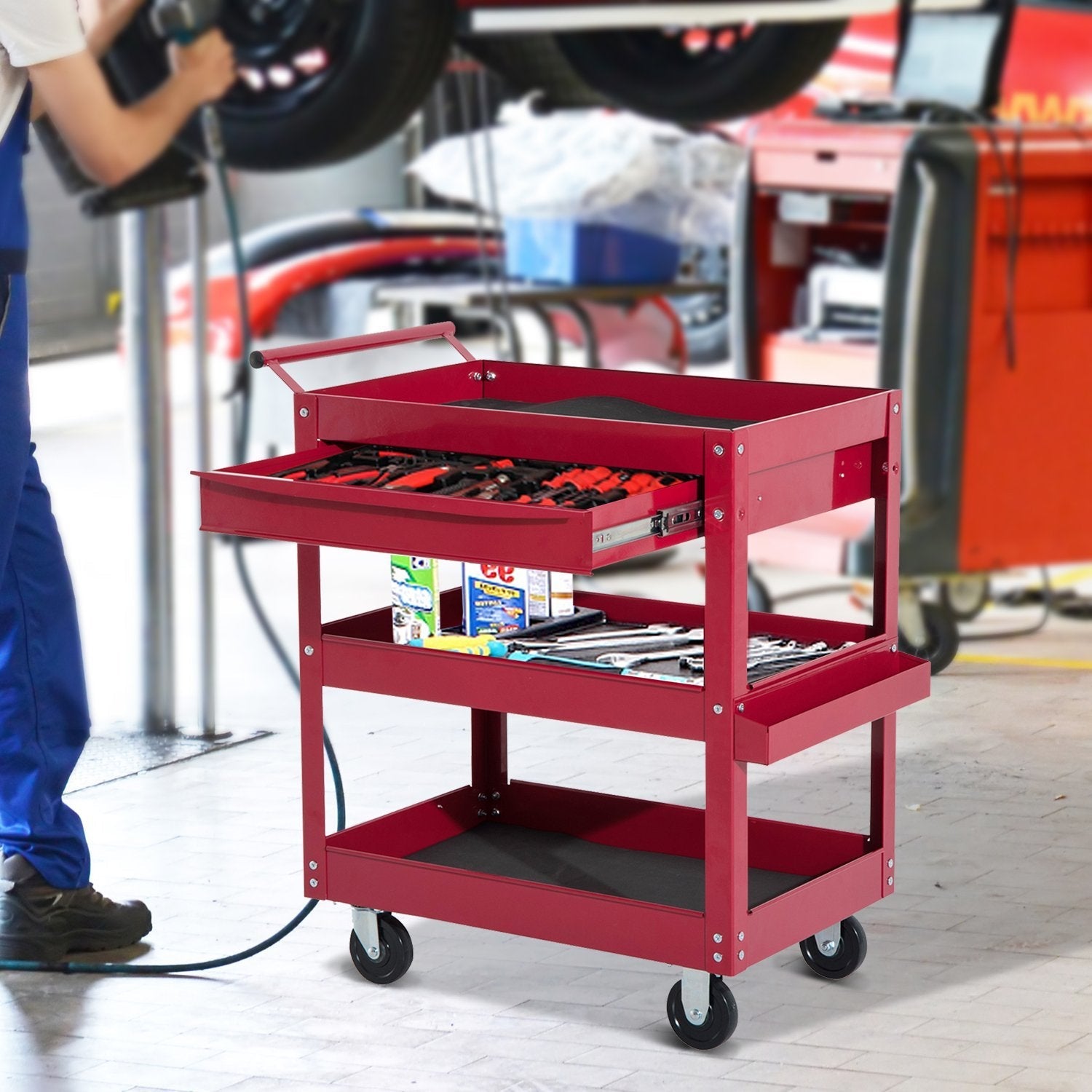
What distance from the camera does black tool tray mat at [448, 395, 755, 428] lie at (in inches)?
105

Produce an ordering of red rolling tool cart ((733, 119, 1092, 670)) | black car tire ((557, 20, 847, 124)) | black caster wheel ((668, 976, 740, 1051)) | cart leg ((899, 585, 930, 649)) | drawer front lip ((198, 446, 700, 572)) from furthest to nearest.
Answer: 1. black car tire ((557, 20, 847, 124))
2. cart leg ((899, 585, 930, 649))
3. red rolling tool cart ((733, 119, 1092, 670))
4. black caster wheel ((668, 976, 740, 1051))
5. drawer front lip ((198, 446, 700, 572))

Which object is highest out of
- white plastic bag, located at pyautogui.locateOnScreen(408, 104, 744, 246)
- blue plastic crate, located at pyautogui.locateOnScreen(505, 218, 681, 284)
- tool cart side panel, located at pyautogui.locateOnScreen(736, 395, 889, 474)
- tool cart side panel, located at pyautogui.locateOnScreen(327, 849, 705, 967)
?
white plastic bag, located at pyautogui.locateOnScreen(408, 104, 744, 246)

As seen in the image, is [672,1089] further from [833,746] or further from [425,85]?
[425,85]

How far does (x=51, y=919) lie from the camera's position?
290 cm

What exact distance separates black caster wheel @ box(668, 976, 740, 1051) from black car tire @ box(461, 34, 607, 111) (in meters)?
3.29

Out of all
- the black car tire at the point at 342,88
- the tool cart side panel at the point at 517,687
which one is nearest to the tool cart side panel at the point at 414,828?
the tool cart side panel at the point at 517,687

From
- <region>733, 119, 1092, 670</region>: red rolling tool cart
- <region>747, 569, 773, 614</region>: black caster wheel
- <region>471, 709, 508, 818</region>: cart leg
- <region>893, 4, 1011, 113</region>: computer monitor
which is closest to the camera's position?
<region>471, 709, 508, 818</region>: cart leg

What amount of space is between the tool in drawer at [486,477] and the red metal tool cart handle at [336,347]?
13 cm

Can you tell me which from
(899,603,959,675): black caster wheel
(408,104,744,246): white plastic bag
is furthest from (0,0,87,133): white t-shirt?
(408,104,744,246): white plastic bag

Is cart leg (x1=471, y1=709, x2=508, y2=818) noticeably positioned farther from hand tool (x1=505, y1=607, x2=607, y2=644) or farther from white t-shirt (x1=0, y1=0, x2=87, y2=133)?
white t-shirt (x1=0, y1=0, x2=87, y2=133)

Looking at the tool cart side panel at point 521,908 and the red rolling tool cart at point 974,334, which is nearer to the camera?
the tool cart side panel at point 521,908

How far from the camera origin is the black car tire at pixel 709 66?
5277mm

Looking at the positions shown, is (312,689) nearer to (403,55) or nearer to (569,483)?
(569,483)

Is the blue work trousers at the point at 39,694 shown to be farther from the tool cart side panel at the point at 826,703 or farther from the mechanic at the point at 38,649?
the tool cart side panel at the point at 826,703
